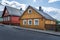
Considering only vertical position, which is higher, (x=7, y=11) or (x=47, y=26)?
(x=7, y=11)

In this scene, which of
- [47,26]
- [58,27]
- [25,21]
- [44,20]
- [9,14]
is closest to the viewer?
[58,27]

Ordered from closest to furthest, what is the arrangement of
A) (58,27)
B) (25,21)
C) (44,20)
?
1. (58,27)
2. (44,20)
3. (25,21)

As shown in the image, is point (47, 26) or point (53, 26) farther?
point (47, 26)

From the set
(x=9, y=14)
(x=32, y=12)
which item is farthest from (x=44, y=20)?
(x=9, y=14)

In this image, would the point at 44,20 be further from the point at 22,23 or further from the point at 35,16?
the point at 22,23

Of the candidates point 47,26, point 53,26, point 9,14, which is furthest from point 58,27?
point 9,14

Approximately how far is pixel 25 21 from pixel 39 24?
4732 millimetres

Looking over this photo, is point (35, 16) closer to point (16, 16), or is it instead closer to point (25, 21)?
point (25, 21)

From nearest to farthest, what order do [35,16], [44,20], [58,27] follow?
[58,27] → [44,20] → [35,16]

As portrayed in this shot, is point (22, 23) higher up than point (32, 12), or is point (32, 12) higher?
point (32, 12)

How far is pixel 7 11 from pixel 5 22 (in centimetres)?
383

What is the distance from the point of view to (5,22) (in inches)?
1849

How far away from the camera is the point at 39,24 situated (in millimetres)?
31266

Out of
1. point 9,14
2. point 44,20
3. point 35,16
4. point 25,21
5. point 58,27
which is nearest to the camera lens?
point 58,27
